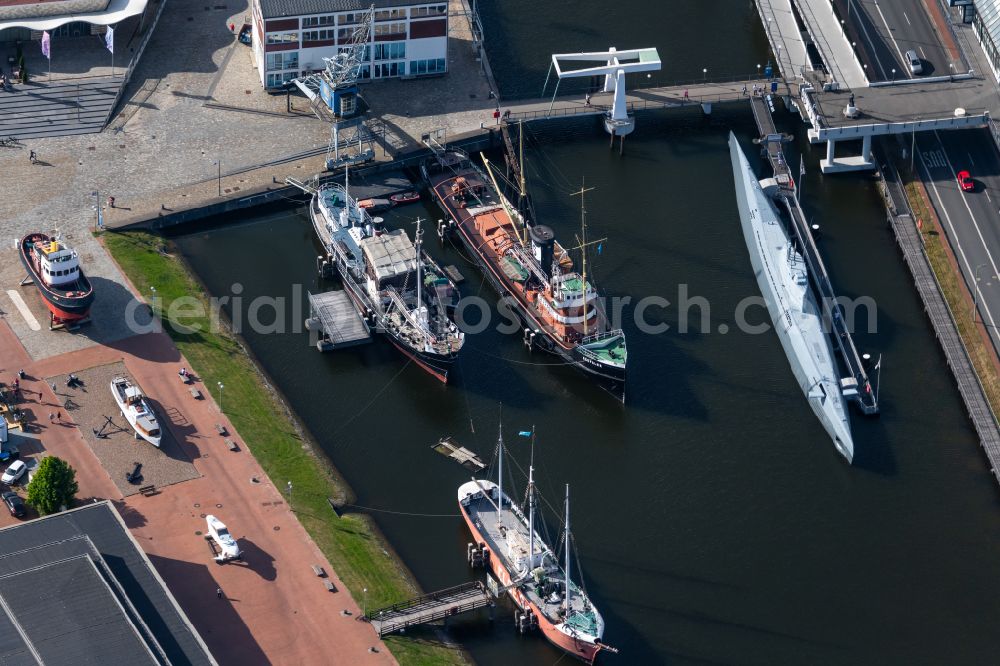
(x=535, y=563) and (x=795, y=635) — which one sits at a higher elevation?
(x=535, y=563)

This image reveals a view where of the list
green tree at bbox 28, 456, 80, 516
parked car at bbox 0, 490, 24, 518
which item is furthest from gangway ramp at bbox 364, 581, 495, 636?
parked car at bbox 0, 490, 24, 518

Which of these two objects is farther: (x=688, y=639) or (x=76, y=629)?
(x=688, y=639)

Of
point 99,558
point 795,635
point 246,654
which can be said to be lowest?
point 795,635

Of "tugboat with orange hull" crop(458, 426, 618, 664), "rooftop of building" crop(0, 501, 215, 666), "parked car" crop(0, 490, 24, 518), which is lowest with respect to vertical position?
"tugboat with orange hull" crop(458, 426, 618, 664)

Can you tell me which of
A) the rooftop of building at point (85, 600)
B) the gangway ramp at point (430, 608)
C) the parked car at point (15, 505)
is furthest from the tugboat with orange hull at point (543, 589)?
the parked car at point (15, 505)

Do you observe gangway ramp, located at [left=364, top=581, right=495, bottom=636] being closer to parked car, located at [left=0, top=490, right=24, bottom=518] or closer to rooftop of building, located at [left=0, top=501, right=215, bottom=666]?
rooftop of building, located at [left=0, top=501, right=215, bottom=666]

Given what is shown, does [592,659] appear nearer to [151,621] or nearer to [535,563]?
[535,563]

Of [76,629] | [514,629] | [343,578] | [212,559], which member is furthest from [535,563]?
[76,629]
